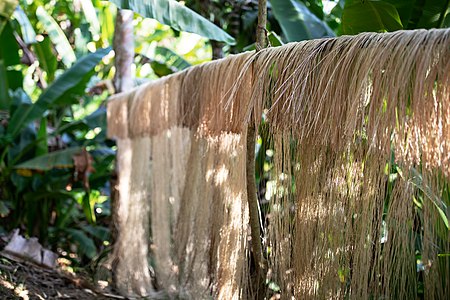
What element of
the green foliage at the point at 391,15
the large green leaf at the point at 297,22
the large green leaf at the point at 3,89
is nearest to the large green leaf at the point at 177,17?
the large green leaf at the point at 297,22

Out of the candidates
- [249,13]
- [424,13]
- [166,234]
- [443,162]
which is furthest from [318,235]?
[249,13]

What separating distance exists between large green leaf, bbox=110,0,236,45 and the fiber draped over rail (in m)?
0.64

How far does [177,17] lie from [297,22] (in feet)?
2.47

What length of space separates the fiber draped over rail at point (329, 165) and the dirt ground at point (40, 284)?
110 centimetres

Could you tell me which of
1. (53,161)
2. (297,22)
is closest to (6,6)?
(53,161)

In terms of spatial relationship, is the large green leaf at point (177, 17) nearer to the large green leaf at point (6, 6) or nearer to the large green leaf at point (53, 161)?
the large green leaf at point (6, 6)

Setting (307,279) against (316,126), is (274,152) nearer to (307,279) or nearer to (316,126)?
(316,126)

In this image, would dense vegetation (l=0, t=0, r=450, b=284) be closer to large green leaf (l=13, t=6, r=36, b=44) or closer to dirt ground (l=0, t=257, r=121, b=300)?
large green leaf (l=13, t=6, r=36, b=44)

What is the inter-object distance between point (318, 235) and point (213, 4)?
3206 millimetres

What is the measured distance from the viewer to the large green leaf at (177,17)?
Answer: 10.6 feet

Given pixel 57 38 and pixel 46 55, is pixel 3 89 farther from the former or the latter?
pixel 57 38

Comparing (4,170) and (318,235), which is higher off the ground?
(318,235)

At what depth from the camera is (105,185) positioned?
17.4ft

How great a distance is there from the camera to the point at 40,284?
3646 mm
